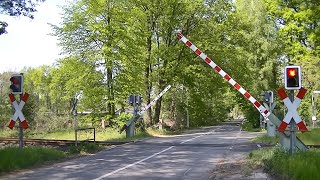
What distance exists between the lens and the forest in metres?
34.2

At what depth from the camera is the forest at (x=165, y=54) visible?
3425 centimetres

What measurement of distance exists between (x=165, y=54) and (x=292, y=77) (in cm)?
2840

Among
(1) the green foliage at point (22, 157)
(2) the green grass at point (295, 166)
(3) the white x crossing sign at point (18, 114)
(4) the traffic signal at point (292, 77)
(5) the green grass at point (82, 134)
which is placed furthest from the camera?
(5) the green grass at point (82, 134)

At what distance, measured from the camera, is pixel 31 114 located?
1590 inches

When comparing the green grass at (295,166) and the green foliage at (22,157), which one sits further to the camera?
the green foliage at (22,157)

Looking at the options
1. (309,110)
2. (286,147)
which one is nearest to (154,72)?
(309,110)

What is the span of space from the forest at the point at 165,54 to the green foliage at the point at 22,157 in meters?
18.4

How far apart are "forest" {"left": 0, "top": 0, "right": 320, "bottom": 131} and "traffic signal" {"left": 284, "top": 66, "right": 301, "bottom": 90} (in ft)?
70.8

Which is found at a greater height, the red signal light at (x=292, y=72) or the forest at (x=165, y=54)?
the forest at (x=165, y=54)

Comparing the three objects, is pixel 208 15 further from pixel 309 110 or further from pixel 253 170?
pixel 253 170

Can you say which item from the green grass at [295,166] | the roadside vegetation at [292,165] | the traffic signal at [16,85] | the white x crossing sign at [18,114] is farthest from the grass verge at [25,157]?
the green grass at [295,166]

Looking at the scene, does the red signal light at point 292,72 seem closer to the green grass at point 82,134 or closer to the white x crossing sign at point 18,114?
the white x crossing sign at point 18,114

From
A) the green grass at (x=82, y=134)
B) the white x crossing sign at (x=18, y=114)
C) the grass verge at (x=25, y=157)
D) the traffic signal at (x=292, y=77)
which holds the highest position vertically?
the traffic signal at (x=292, y=77)

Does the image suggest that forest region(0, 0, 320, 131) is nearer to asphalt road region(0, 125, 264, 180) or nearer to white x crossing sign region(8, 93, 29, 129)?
asphalt road region(0, 125, 264, 180)
